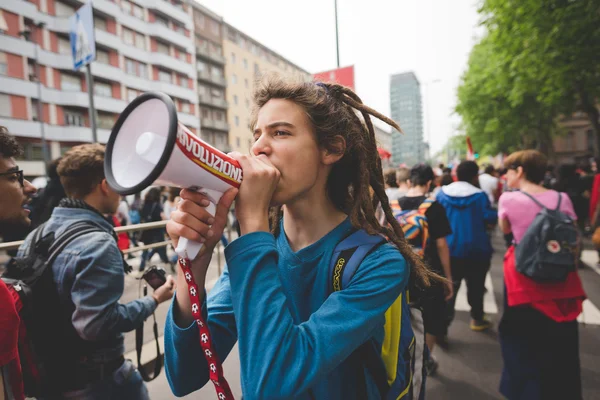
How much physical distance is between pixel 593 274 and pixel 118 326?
7.37 metres

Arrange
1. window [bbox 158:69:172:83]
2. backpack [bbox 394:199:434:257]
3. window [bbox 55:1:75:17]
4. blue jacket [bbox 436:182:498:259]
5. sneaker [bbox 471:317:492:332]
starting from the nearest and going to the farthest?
backpack [bbox 394:199:434:257] < blue jacket [bbox 436:182:498:259] < sneaker [bbox 471:317:492:332] < window [bbox 55:1:75:17] < window [bbox 158:69:172:83]

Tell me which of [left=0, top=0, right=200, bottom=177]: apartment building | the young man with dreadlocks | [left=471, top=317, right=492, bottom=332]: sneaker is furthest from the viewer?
[left=0, top=0, right=200, bottom=177]: apartment building

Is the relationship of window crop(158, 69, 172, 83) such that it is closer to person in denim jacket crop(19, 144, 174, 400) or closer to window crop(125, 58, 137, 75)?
window crop(125, 58, 137, 75)

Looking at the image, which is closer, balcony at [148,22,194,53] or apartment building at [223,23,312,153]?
balcony at [148,22,194,53]

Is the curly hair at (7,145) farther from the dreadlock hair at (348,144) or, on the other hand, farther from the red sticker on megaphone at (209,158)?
the red sticker on megaphone at (209,158)

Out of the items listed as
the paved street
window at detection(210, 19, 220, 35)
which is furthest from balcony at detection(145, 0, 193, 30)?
the paved street

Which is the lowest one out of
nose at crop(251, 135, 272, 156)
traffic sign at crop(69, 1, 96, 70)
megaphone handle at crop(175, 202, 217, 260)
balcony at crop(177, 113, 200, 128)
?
megaphone handle at crop(175, 202, 217, 260)

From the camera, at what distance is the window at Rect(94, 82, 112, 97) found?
2898 cm

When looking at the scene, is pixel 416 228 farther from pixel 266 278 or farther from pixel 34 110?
pixel 34 110

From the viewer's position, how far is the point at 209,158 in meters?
0.81

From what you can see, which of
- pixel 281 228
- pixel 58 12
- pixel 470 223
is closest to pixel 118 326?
pixel 281 228

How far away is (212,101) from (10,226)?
141ft

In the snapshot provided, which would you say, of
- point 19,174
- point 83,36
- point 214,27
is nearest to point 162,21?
point 214,27

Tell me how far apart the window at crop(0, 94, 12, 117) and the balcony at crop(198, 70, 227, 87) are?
20.2m
